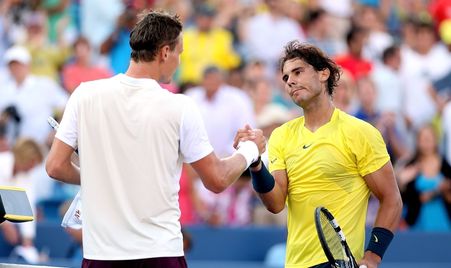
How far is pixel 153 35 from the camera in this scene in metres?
5.54

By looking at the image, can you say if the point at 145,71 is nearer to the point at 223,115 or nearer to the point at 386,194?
the point at 386,194

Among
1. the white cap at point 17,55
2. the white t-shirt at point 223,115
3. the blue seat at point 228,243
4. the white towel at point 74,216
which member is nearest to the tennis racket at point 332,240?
the white towel at point 74,216

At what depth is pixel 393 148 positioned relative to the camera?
41.3 ft

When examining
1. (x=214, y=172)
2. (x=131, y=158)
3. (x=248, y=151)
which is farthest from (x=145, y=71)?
(x=248, y=151)

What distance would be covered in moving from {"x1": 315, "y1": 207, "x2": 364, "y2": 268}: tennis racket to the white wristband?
401mm

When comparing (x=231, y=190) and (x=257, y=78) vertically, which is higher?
(x=257, y=78)

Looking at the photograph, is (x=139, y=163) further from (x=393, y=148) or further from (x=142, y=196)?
(x=393, y=148)

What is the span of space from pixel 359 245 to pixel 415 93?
285 inches

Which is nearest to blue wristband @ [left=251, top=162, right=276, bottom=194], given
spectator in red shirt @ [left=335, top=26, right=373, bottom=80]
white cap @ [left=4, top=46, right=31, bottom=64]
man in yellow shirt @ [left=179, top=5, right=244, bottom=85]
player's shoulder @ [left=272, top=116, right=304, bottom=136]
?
player's shoulder @ [left=272, top=116, right=304, bottom=136]

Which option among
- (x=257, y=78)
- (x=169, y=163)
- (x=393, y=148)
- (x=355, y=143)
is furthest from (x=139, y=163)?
(x=257, y=78)

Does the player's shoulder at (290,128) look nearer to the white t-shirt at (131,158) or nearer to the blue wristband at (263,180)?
the blue wristband at (263,180)

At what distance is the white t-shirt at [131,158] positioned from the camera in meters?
5.42

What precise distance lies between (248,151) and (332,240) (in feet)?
1.99

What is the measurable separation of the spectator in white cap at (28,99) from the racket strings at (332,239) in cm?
758
